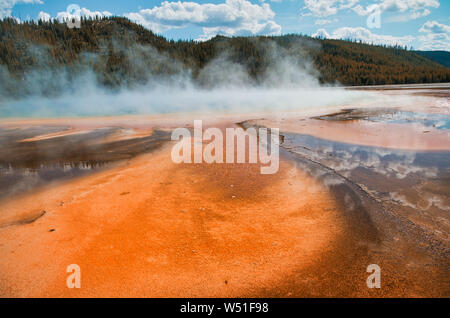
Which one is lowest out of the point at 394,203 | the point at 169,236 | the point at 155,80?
the point at 169,236

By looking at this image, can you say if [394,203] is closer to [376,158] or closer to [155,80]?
[376,158]

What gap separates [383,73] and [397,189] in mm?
92316

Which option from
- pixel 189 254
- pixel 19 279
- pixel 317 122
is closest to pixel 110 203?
pixel 19 279

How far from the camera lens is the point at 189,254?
10.9ft

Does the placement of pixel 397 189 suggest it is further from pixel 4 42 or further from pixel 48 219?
pixel 4 42

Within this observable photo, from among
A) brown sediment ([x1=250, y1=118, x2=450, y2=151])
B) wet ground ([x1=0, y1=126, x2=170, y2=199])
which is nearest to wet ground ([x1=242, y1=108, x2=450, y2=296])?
brown sediment ([x1=250, y1=118, x2=450, y2=151])

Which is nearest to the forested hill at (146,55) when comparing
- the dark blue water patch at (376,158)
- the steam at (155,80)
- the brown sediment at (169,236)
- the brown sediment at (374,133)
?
A: the steam at (155,80)

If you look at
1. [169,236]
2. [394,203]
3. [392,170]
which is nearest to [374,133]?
[392,170]

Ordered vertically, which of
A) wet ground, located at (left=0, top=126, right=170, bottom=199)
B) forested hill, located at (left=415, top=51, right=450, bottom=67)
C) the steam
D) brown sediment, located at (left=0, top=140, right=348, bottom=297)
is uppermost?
forested hill, located at (left=415, top=51, right=450, bottom=67)

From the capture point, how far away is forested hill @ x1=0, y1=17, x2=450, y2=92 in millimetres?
56938

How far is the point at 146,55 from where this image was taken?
73.2 meters

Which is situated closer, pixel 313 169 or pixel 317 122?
pixel 313 169

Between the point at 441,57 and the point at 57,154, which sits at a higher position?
the point at 441,57

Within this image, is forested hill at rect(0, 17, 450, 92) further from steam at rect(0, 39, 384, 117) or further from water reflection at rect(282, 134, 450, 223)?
water reflection at rect(282, 134, 450, 223)
